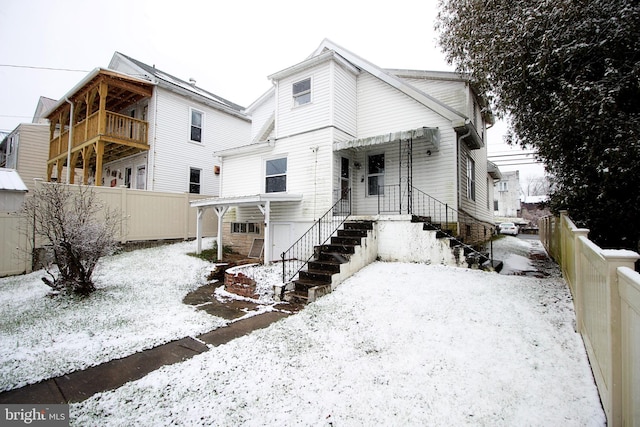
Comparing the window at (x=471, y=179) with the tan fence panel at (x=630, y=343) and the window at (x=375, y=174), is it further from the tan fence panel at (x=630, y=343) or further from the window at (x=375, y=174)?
the tan fence panel at (x=630, y=343)

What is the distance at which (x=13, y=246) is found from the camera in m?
8.47

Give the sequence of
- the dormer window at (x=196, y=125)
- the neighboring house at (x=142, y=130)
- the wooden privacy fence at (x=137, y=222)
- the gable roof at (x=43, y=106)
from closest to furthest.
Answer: the wooden privacy fence at (x=137, y=222) < the neighboring house at (x=142, y=130) < the dormer window at (x=196, y=125) < the gable roof at (x=43, y=106)

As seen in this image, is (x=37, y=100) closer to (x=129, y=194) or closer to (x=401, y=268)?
(x=129, y=194)

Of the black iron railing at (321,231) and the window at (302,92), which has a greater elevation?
the window at (302,92)

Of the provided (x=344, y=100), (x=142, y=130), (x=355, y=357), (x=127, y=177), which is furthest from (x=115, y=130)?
(x=355, y=357)

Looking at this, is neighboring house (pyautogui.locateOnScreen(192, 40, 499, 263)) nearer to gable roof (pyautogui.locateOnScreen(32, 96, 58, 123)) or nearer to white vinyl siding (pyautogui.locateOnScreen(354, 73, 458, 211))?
white vinyl siding (pyautogui.locateOnScreen(354, 73, 458, 211))

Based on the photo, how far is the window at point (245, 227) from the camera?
489 inches

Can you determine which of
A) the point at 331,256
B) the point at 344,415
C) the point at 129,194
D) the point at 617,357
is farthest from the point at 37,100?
the point at 617,357

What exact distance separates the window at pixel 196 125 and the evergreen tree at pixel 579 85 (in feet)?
48.1

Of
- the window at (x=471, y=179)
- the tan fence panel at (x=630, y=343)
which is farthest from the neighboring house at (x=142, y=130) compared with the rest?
the tan fence panel at (x=630, y=343)

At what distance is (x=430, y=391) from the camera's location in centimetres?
299

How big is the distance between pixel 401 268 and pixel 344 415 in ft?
16.6

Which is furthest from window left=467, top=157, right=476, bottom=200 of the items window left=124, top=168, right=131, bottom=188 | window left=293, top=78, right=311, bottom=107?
window left=124, top=168, right=131, bottom=188

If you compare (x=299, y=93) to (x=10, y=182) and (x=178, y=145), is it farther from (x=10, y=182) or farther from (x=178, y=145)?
(x=10, y=182)
